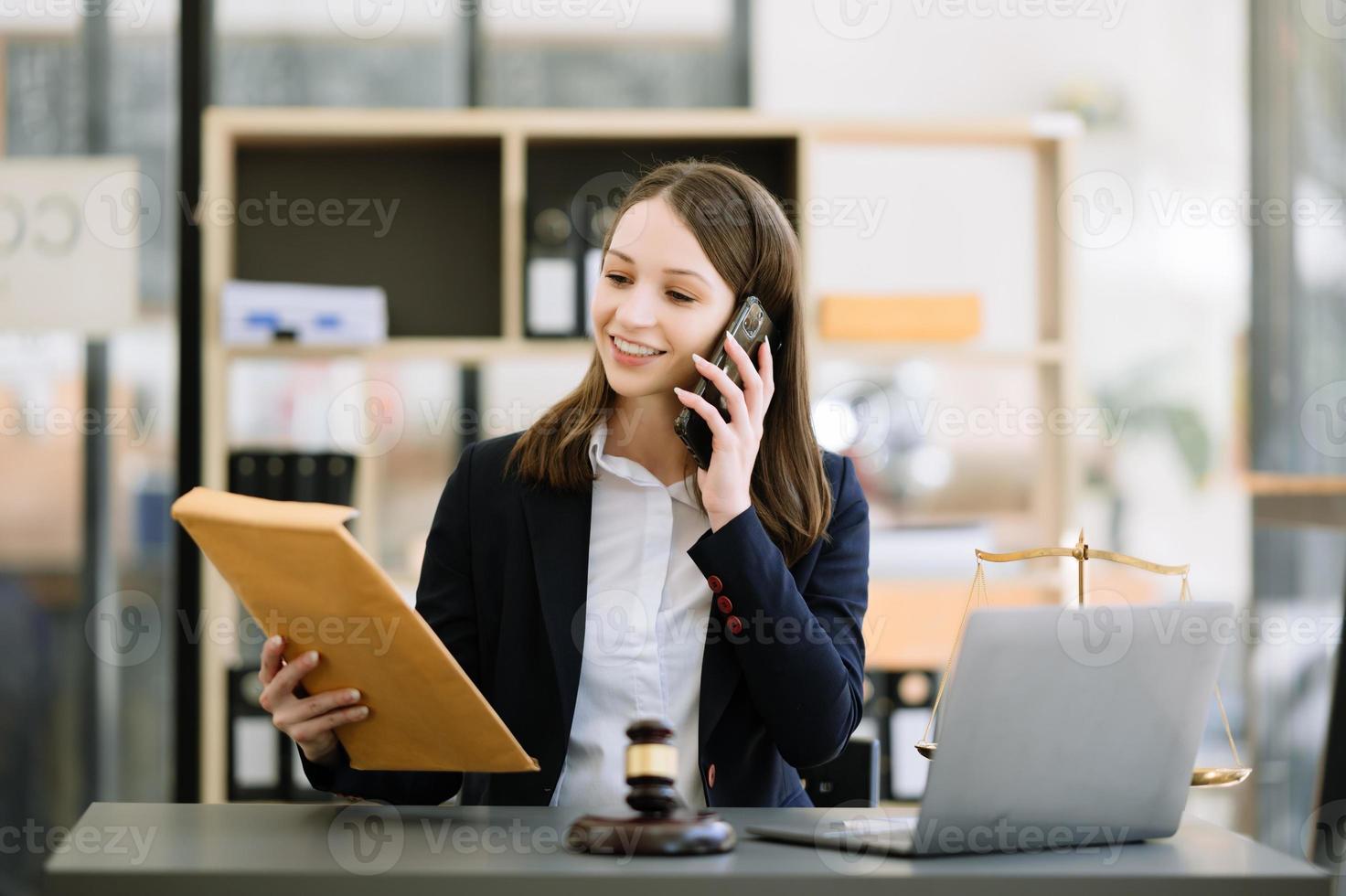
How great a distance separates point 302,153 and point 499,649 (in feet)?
6.91

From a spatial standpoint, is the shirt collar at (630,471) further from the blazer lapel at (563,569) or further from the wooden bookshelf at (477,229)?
the wooden bookshelf at (477,229)

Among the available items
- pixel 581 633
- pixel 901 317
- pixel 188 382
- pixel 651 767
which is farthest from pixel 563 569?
pixel 188 382

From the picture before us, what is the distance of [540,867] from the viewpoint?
0.96 metres

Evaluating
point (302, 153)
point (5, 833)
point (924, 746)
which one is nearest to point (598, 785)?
point (924, 746)

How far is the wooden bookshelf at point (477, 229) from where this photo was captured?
10.2 ft

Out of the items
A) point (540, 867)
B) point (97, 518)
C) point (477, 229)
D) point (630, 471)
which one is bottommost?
point (540, 867)

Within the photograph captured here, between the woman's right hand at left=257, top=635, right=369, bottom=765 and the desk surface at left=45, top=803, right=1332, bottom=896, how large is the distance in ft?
0.36

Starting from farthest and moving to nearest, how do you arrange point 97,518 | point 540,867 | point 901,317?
point 97,518 → point 901,317 → point 540,867

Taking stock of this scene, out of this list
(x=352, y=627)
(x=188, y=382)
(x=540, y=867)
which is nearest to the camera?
(x=540, y=867)

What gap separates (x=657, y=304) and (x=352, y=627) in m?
0.61

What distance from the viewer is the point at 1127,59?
4.34m

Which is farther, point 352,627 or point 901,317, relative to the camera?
point 901,317

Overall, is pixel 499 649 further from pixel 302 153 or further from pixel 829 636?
pixel 302 153

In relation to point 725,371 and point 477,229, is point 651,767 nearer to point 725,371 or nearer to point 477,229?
point 725,371
